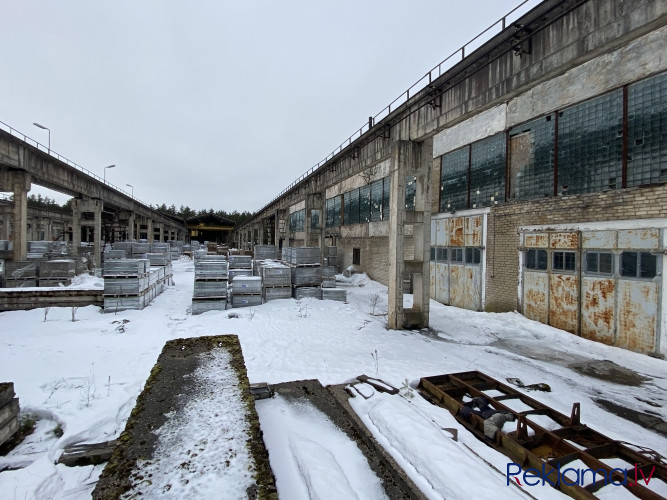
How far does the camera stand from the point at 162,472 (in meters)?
2.53

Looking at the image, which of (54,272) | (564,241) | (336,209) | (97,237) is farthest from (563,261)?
(97,237)

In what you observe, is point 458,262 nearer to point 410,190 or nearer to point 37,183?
point 410,190

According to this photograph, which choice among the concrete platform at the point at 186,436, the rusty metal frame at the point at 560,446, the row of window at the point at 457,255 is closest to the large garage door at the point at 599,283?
the row of window at the point at 457,255

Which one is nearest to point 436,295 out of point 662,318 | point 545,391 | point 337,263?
point 662,318

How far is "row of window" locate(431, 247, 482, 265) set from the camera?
1372cm

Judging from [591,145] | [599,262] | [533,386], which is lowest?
[533,386]

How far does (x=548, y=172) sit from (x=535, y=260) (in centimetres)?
305

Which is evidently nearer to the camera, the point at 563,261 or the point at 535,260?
the point at 563,261

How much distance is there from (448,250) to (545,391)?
947 cm

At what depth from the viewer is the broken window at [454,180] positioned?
47.5 ft

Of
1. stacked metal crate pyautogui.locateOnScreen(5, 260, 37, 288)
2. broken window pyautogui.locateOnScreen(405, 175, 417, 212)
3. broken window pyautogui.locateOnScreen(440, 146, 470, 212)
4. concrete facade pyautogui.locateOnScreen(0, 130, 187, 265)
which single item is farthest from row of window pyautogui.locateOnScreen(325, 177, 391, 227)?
concrete facade pyautogui.locateOnScreen(0, 130, 187, 265)

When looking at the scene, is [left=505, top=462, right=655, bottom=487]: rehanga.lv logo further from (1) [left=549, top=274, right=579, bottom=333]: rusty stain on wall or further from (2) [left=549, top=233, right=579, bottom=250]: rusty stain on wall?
(2) [left=549, top=233, right=579, bottom=250]: rusty stain on wall

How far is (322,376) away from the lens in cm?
647

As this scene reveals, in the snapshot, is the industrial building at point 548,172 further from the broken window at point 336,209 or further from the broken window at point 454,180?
the broken window at point 336,209
